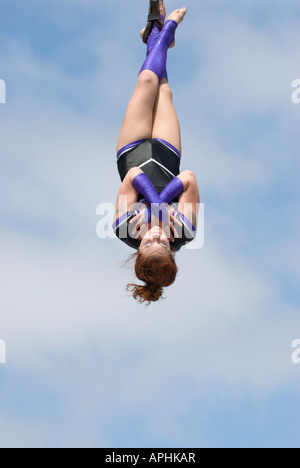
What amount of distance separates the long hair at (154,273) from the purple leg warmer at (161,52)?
11.6 ft

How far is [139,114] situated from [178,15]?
211cm

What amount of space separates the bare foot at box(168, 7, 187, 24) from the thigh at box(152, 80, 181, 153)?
1250mm

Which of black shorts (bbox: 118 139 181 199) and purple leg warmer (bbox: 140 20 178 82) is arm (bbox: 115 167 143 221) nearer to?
black shorts (bbox: 118 139 181 199)

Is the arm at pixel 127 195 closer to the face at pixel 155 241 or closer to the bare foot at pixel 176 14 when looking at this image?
the face at pixel 155 241

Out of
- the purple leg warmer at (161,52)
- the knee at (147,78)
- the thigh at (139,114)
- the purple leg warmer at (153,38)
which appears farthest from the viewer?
the purple leg warmer at (153,38)

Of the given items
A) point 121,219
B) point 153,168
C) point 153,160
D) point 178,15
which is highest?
point 178,15

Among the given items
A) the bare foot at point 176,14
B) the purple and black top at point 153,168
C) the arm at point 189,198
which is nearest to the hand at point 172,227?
the purple and black top at point 153,168

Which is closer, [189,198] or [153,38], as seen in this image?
[189,198]

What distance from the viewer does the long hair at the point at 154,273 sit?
45.6 feet

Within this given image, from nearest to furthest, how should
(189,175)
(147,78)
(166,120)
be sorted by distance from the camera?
(189,175), (147,78), (166,120)

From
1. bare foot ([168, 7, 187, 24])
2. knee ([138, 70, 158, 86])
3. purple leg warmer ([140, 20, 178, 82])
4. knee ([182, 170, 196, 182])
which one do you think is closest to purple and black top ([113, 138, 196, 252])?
knee ([182, 170, 196, 182])

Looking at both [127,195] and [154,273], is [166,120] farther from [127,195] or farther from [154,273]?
[154,273]

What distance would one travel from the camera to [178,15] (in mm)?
16094

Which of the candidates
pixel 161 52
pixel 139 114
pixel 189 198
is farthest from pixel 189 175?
pixel 161 52
